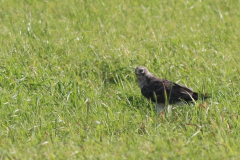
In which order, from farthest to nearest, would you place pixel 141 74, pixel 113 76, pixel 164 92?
pixel 113 76 → pixel 141 74 → pixel 164 92

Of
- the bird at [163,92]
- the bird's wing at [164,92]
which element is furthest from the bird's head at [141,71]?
the bird's wing at [164,92]

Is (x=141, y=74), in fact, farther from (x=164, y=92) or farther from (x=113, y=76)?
(x=164, y=92)

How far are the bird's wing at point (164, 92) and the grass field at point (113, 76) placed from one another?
0.49 feet

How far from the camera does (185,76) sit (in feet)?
26.6

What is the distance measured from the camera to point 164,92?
23.3ft

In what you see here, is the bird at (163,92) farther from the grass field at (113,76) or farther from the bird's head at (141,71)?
the grass field at (113,76)

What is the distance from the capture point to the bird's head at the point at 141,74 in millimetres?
7648

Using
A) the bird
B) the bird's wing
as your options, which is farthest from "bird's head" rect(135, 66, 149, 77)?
the bird's wing

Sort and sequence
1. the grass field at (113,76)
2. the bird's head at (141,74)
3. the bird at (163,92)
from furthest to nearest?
the bird's head at (141,74) → the bird at (163,92) → the grass field at (113,76)

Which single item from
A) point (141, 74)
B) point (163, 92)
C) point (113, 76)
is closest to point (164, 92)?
point (163, 92)

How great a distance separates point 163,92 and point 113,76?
1193 millimetres

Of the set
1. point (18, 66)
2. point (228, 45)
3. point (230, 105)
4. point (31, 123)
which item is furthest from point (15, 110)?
point (228, 45)

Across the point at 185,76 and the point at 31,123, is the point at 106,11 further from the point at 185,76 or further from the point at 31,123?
the point at 31,123

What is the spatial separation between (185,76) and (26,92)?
2.34 meters
